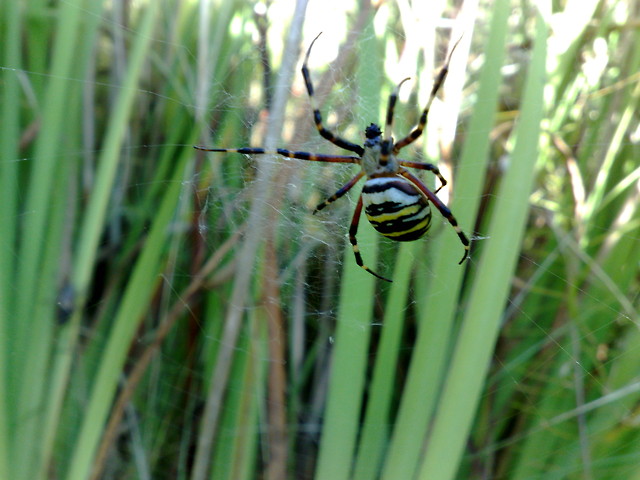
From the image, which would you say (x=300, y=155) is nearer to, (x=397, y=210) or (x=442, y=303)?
(x=397, y=210)

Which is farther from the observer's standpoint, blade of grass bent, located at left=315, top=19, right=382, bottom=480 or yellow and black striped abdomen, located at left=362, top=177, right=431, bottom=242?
yellow and black striped abdomen, located at left=362, top=177, right=431, bottom=242

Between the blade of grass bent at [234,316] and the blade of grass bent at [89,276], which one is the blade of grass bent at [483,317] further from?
the blade of grass bent at [89,276]

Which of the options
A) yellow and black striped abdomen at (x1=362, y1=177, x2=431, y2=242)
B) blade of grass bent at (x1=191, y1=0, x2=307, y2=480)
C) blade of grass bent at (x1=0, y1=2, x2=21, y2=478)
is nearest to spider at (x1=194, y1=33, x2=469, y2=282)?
yellow and black striped abdomen at (x1=362, y1=177, x2=431, y2=242)

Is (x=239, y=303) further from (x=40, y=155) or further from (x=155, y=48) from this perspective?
(x=155, y=48)

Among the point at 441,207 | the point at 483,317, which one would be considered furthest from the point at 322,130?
the point at 483,317

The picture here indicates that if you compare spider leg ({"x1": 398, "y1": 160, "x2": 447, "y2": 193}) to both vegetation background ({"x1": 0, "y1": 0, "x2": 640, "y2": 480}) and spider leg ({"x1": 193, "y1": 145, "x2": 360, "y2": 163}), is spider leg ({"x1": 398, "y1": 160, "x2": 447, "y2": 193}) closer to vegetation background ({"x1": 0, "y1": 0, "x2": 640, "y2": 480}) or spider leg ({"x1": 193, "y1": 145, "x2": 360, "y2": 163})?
vegetation background ({"x1": 0, "y1": 0, "x2": 640, "y2": 480})

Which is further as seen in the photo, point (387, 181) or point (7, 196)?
point (387, 181)
